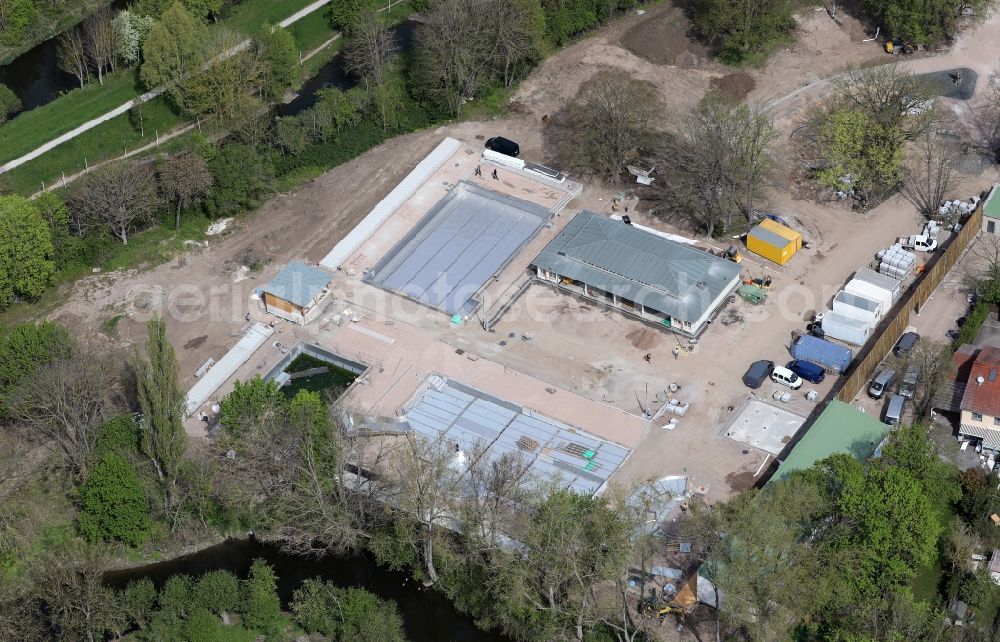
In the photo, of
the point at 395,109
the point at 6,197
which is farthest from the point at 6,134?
the point at 395,109

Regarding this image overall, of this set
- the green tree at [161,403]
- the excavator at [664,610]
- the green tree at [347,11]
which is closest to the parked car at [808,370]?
the excavator at [664,610]

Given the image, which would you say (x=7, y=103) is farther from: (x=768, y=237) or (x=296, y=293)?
(x=768, y=237)

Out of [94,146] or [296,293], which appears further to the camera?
[94,146]

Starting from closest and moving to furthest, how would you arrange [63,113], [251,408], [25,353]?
[251,408]
[25,353]
[63,113]

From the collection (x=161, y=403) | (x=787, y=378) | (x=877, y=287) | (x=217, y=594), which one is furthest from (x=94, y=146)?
(x=877, y=287)

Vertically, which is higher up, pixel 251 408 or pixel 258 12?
pixel 258 12

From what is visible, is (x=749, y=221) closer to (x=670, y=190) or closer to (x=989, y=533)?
(x=670, y=190)
